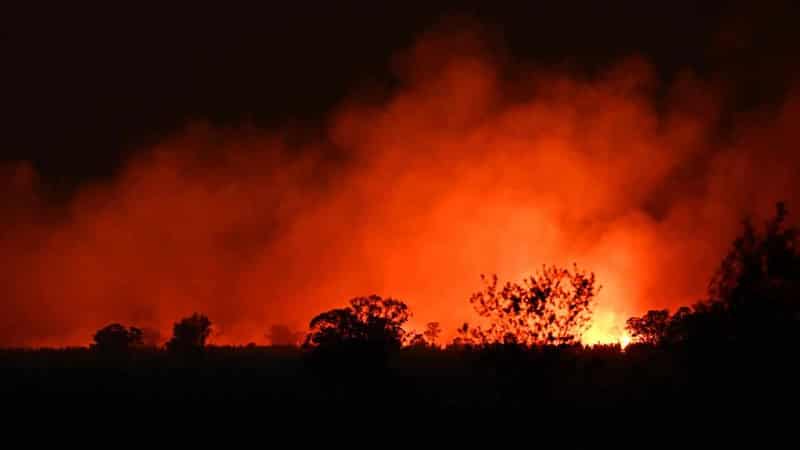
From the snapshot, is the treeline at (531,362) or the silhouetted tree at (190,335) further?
the silhouetted tree at (190,335)

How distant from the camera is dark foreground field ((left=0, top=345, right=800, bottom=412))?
23.4m

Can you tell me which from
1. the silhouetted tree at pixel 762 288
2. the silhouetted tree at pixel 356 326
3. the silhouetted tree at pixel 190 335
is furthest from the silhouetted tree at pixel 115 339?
the silhouetted tree at pixel 762 288

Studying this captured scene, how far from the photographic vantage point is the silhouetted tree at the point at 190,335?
167ft

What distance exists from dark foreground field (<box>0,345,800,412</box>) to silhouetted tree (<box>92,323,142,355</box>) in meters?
8.86

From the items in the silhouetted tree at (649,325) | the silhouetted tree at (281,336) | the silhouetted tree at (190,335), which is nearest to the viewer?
the silhouetted tree at (649,325)

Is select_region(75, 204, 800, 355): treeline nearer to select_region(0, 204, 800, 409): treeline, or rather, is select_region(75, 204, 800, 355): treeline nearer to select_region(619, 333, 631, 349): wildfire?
select_region(0, 204, 800, 409): treeline

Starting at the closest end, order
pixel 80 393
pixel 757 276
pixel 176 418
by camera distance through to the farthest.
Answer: pixel 757 276, pixel 176 418, pixel 80 393

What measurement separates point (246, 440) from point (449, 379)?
13806mm

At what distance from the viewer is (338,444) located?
24.6 meters

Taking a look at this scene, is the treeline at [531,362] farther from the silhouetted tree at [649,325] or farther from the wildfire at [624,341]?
the wildfire at [624,341]

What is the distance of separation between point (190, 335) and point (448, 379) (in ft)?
77.2

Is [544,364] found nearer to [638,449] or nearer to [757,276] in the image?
[638,449]

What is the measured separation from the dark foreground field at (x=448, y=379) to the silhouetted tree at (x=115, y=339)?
886cm

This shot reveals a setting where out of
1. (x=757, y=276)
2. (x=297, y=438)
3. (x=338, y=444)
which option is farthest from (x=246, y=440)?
(x=757, y=276)
